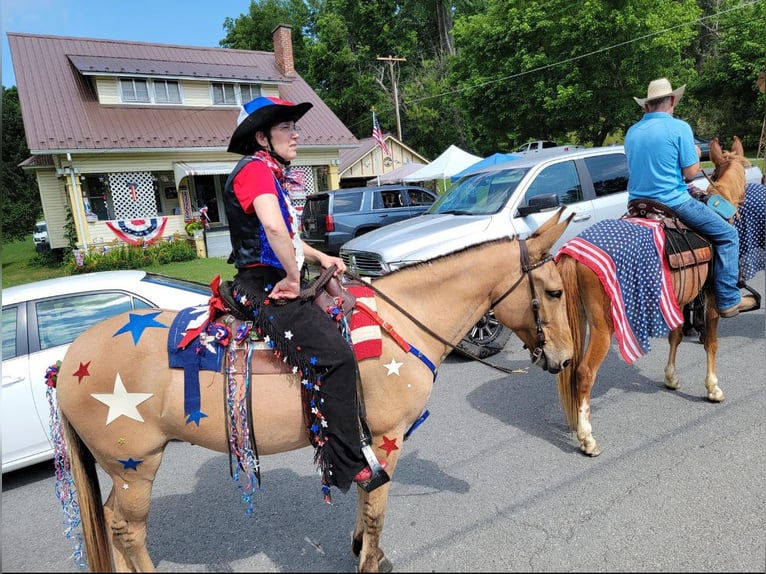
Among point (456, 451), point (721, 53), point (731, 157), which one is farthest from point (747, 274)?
point (721, 53)

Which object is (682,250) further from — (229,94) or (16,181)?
(16,181)

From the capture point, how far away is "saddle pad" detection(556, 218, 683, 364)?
390 cm

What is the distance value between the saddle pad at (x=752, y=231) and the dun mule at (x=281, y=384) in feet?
11.3

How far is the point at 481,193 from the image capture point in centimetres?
686

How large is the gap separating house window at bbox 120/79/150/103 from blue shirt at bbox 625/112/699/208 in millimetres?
19829

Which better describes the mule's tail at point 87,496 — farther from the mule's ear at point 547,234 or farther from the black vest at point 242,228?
the mule's ear at point 547,234

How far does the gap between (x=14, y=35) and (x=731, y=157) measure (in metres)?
24.5

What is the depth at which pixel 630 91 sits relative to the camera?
22.9 metres

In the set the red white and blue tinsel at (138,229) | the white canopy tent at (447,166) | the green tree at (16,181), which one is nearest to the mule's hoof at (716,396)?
the white canopy tent at (447,166)

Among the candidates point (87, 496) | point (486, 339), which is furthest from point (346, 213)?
point (87, 496)

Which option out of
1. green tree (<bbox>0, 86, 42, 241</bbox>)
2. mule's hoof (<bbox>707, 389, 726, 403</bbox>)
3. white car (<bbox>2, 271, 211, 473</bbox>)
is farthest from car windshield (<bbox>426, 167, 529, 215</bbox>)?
green tree (<bbox>0, 86, 42, 241</bbox>)

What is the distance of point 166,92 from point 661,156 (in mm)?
20159

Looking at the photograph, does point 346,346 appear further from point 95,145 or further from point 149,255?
point 95,145

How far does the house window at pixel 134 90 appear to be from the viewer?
735 inches
